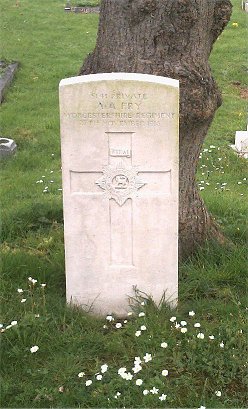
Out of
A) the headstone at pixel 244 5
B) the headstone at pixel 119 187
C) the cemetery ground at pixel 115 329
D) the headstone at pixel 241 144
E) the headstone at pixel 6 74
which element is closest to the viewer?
the cemetery ground at pixel 115 329

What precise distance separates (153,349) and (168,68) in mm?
1915

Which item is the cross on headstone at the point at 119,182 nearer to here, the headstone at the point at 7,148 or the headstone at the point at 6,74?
the headstone at the point at 7,148

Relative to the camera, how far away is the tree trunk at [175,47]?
4.24m

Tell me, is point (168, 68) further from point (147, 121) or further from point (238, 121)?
point (238, 121)

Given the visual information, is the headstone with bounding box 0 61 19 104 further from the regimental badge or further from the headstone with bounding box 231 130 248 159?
the regimental badge

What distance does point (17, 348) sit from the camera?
359 centimetres

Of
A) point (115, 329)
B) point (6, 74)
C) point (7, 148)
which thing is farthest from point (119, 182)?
point (6, 74)

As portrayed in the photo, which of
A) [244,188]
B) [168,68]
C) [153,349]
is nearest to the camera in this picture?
[153,349]

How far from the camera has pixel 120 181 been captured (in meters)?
3.77

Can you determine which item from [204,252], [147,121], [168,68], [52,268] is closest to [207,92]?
[168,68]

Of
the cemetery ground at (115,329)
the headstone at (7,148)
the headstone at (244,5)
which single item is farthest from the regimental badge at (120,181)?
the headstone at (244,5)

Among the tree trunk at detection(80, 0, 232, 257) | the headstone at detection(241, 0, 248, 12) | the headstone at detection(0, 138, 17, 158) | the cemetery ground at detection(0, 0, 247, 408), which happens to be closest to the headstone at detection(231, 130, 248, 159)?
the cemetery ground at detection(0, 0, 247, 408)

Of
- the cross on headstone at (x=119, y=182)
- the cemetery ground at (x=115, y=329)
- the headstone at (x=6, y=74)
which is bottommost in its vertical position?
the headstone at (x=6, y=74)

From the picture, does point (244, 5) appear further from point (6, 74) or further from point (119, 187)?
point (119, 187)
